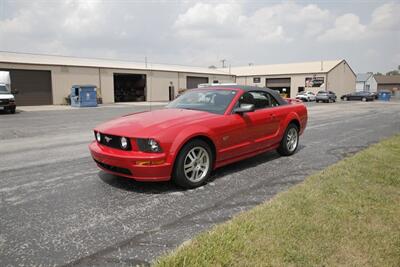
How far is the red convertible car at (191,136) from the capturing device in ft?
13.9

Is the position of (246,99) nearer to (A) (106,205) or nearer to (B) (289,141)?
(B) (289,141)

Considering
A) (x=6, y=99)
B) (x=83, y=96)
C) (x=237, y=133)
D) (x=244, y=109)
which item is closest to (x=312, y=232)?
(x=237, y=133)

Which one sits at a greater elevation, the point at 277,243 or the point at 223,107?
the point at 223,107

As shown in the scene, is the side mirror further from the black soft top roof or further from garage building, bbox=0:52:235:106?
garage building, bbox=0:52:235:106

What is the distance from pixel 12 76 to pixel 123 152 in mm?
30265

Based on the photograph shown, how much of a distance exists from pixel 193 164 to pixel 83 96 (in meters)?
26.1

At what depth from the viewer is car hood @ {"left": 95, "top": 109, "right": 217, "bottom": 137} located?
4316 millimetres

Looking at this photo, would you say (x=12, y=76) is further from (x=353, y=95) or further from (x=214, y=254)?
(x=353, y=95)

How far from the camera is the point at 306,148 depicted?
7.72m

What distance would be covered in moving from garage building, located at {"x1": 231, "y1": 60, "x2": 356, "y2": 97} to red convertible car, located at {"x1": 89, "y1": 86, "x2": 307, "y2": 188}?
162ft

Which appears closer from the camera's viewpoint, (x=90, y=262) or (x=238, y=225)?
(x=90, y=262)

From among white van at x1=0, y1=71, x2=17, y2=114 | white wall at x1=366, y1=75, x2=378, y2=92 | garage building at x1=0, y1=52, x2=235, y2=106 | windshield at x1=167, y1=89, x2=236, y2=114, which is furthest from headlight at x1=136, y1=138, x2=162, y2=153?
white wall at x1=366, y1=75, x2=378, y2=92

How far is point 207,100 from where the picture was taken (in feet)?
18.3

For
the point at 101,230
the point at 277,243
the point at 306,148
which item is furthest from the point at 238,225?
the point at 306,148
